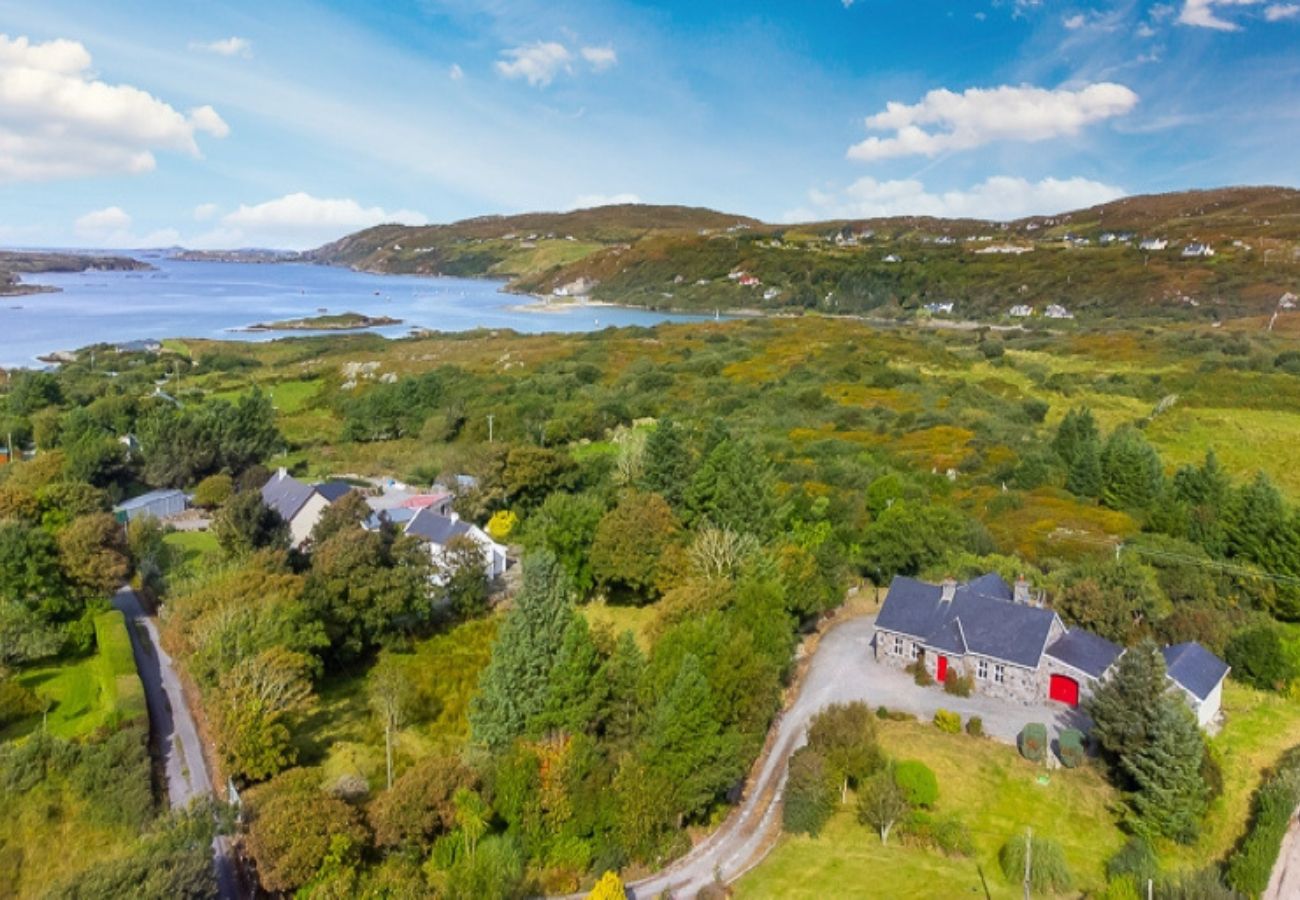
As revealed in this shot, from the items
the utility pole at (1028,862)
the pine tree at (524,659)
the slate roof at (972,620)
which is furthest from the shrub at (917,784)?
the pine tree at (524,659)

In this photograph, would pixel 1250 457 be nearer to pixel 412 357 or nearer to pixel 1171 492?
pixel 1171 492

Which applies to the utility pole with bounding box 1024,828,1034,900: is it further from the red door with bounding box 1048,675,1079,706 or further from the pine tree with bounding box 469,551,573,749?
the pine tree with bounding box 469,551,573,749

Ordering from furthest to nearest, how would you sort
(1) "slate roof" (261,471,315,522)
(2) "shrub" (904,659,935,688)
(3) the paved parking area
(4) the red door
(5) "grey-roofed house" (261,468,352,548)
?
(1) "slate roof" (261,471,315,522), (5) "grey-roofed house" (261,468,352,548), (2) "shrub" (904,659,935,688), (4) the red door, (3) the paved parking area

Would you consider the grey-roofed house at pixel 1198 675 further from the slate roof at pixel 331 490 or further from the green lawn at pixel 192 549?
the slate roof at pixel 331 490

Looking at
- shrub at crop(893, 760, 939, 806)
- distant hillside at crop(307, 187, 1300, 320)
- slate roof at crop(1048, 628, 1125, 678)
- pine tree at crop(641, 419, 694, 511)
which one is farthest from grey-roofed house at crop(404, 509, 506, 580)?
distant hillside at crop(307, 187, 1300, 320)

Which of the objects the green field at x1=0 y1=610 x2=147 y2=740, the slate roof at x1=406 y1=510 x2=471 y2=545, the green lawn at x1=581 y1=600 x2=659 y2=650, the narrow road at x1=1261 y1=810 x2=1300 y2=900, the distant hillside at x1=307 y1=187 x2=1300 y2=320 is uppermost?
the distant hillside at x1=307 y1=187 x2=1300 y2=320
